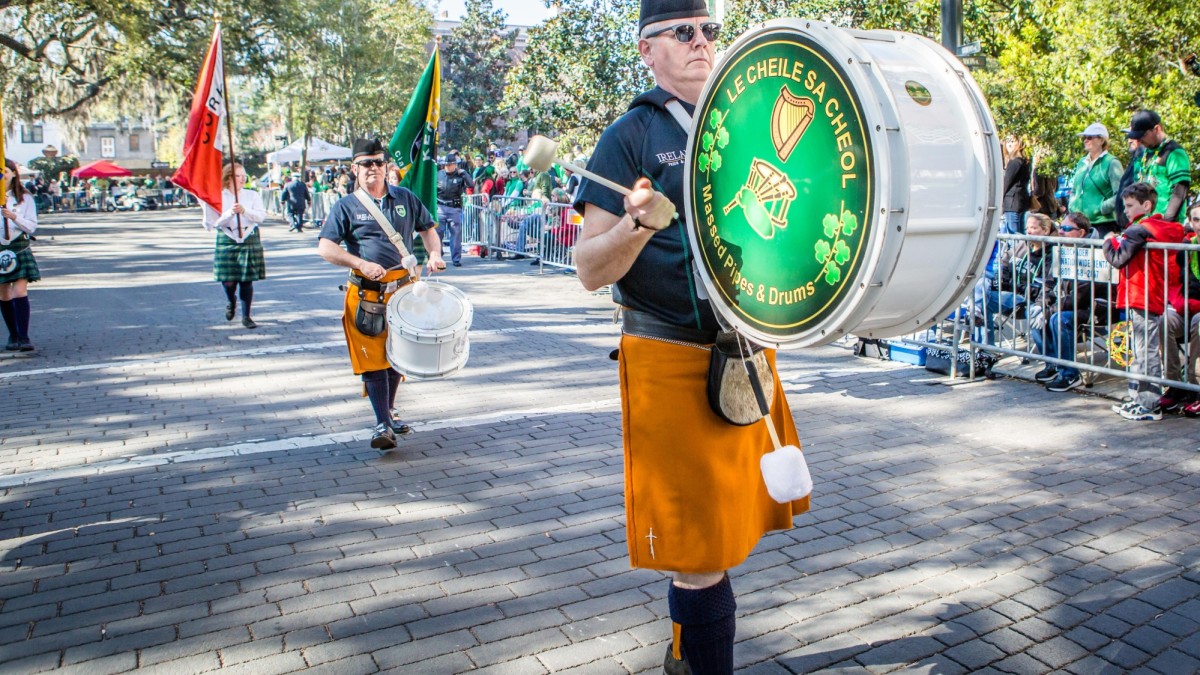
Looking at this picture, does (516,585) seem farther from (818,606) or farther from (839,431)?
(839,431)

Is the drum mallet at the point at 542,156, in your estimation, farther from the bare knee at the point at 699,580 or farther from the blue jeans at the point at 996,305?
the blue jeans at the point at 996,305

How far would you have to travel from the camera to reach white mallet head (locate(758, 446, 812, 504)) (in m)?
2.75

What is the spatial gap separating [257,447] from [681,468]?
4.33 m

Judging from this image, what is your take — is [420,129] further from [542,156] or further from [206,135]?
[542,156]

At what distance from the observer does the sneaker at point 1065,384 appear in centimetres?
784

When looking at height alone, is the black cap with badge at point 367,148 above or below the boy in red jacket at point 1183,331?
above

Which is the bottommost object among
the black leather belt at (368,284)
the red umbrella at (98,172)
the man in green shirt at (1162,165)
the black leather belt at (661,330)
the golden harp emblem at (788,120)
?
the black leather belt at (661,330)

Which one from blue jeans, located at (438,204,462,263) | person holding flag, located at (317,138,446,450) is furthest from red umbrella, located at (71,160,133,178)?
person holding flag, located at (317,138,446,450)

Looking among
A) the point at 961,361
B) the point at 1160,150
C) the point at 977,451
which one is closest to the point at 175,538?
the point at 977,451

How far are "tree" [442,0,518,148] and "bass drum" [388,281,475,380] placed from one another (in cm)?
4679

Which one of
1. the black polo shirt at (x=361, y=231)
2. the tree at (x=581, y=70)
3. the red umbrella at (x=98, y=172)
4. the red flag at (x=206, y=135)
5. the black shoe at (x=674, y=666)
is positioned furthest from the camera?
the red umbrella at (x=98, y=172)

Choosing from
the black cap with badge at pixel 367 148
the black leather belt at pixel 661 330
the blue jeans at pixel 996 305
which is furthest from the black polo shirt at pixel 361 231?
the blue jeans at pixel 996 305

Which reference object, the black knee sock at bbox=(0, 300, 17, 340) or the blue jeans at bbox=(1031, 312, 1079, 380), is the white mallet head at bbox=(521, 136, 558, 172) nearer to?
the blue jeans at bbox=(1031, 312, 1079, 380)

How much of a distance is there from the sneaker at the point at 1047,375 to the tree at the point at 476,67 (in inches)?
1792
